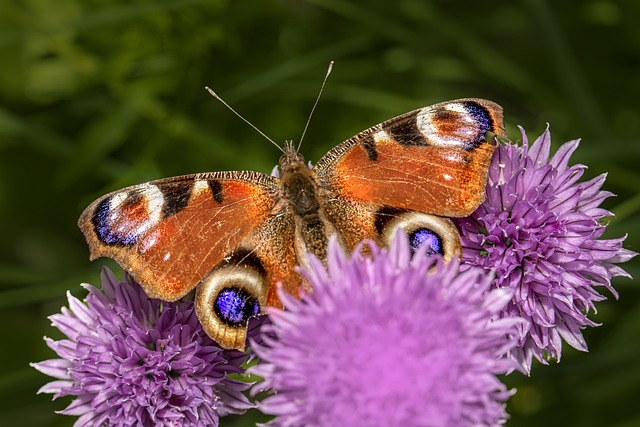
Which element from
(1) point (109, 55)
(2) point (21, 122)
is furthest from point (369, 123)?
(2) point (21, 122)

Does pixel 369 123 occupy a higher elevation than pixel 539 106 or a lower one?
lower

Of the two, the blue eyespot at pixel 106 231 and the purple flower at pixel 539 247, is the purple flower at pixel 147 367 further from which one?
the purple flower at pixel 539 247

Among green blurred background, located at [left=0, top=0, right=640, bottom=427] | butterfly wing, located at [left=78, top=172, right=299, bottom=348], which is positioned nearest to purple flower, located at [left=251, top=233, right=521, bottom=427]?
butterfly wing, located at [left=78, top=172, right=299, bottom=348]

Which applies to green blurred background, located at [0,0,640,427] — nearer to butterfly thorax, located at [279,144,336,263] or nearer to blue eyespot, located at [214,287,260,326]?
butterfly thorax, located at [279,144,336,263]

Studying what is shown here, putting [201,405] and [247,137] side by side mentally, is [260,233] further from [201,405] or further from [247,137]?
[247,137]

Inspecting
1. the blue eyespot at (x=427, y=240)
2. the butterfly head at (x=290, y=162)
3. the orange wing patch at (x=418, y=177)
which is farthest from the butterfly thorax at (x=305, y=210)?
the blue eyespot at (x=427, y=240)

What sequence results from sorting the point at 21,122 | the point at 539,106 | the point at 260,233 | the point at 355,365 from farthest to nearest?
1. the point at 539,106
2. the point at 21,122
3. the point at 260,233
4. the point at 355,365
